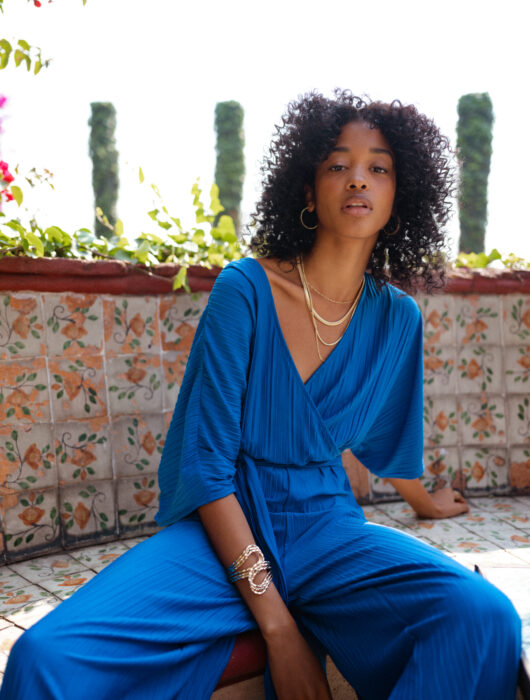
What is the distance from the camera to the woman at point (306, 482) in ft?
4.18

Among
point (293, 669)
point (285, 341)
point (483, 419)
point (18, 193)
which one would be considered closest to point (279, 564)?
point (293, 669)

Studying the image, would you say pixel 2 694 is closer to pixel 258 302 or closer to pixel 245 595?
pixel 245 595

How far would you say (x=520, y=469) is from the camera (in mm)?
3516

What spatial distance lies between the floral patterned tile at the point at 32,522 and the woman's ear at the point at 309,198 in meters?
1.58

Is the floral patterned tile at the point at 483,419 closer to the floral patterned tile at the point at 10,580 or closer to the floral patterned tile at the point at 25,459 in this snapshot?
the floral patterned tile at the point at 25,459

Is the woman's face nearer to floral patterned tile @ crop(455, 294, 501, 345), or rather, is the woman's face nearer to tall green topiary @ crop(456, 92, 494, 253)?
floral patterned tile @ crop(455, 294, 501, 345)

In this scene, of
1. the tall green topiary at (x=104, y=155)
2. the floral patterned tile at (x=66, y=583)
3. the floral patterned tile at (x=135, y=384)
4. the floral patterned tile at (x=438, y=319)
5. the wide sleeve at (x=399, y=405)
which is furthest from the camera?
the tall green topiary at (x=104, y=155)

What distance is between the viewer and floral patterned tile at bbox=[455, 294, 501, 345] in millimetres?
3432

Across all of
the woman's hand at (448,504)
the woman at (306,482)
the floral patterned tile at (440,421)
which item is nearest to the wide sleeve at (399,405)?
the woman at (306,482)

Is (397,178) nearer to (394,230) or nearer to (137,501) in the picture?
(394,230)

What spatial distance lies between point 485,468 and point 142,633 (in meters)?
2.58

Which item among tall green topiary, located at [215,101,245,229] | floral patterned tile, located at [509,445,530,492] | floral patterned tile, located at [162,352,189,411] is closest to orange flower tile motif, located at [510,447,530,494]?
floral patterned tile, located at [509,445,530,492]

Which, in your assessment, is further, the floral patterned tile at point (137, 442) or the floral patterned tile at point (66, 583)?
the floral patterned tile at point (137, 442)

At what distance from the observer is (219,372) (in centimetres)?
166
